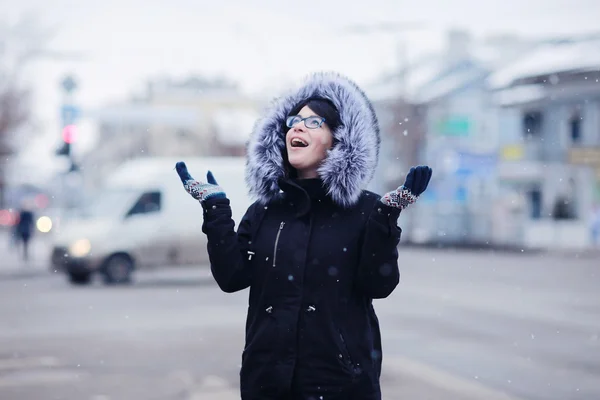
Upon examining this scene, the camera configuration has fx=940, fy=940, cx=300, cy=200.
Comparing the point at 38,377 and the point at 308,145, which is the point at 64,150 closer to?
the point at 38,377

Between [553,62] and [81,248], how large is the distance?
93.5 feet

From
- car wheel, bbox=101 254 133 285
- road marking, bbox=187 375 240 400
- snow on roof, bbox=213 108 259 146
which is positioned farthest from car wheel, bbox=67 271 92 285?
snow on roof, bbox=213 108 259 146

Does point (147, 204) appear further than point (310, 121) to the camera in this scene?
Yes

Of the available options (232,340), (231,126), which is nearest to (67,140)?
(232,340)

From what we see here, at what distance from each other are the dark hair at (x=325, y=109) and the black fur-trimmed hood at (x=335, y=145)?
0.02m

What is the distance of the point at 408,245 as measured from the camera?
32125mm

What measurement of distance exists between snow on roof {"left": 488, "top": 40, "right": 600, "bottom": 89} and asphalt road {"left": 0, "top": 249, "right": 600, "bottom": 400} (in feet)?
74.9

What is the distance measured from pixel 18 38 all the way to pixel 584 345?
2866 cm

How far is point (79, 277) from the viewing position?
56.5 feet

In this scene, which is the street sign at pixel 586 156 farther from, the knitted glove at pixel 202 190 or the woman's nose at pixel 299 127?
the knitted glove at pixel 202 190

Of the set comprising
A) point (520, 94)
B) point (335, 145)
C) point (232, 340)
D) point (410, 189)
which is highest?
point (520, 94)

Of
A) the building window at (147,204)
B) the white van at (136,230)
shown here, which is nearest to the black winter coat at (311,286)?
the white van at (136,230)

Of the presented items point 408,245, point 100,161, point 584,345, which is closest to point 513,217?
point 408,245

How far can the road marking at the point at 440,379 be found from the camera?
6797mm
